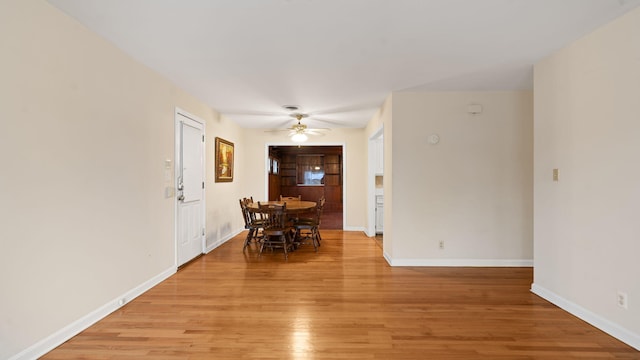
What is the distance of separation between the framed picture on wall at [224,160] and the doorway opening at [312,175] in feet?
15.4

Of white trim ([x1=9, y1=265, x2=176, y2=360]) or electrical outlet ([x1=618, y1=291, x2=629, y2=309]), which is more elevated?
electrical outlet ([x1=618, y1=291, x2=629, y2=309])

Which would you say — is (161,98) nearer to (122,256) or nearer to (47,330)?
(122,256)

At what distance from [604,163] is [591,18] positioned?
45.2 inches

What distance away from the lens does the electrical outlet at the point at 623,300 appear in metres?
2.20

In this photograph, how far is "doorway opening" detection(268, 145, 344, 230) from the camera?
36.0 ft

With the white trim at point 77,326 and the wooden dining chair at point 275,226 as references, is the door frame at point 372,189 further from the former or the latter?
the white trim at point 77,326

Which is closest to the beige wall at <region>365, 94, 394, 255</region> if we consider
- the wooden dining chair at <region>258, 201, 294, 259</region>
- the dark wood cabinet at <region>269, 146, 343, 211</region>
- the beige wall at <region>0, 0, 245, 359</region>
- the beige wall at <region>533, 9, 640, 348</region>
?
the wooden dining chair at <region>258, 201, 294, 259</region>

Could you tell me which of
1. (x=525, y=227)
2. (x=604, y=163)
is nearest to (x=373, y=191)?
(x=525, y=227)

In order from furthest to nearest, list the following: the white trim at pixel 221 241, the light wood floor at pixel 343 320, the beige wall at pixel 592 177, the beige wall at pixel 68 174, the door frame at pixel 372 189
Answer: the door frame at pixel 372 189
the white trim at pixel 221 241
the beige wall at pixel 592 177
the light wood floor at pixel 343 320
the beige wall at pixel 68 174

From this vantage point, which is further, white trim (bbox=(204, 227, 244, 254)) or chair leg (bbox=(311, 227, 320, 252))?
chair leg (bbox=(311, 227, 320, 252))

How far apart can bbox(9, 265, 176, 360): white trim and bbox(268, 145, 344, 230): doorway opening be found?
7.69 meters

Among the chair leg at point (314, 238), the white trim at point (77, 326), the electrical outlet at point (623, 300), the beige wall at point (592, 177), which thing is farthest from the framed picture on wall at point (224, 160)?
the electrical outlet at point (623, 300)

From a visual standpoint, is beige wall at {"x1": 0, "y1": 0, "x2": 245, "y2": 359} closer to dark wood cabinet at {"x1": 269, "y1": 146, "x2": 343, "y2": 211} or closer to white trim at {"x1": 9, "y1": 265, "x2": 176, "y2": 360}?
white trim at {"x1": 9, "y1": 265, "x2": 176, "y2": 360}

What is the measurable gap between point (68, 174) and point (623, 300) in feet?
14.2
